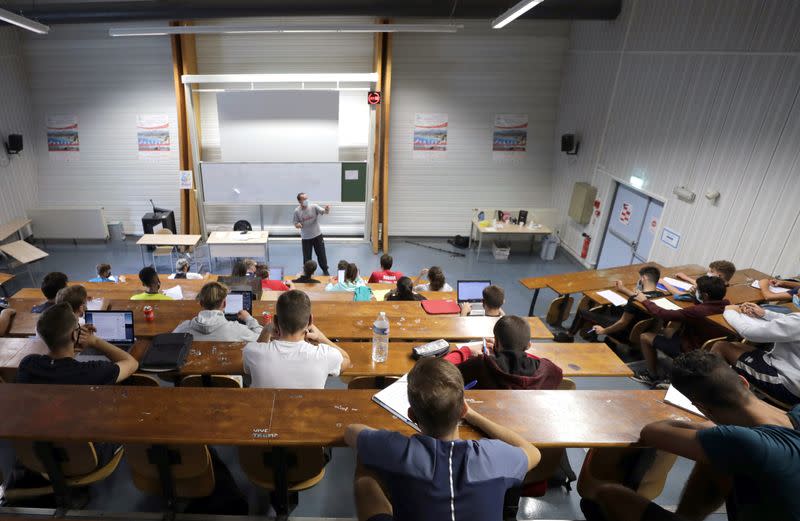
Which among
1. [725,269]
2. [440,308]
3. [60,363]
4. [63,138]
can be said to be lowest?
[440,308]

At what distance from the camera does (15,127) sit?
8.70 metres

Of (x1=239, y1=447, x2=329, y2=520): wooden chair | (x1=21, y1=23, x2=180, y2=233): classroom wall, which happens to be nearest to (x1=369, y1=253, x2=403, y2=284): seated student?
(x1=239, y1=447, x2=329, y2=520): wooden chair

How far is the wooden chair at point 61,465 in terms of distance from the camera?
2.14m

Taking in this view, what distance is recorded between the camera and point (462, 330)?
3.70m

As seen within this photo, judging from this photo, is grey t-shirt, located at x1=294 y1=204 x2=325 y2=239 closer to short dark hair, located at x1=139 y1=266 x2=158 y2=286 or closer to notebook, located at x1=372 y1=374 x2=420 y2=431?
short dark hair, located at x1=139 y1=266 x2=158 y2=286

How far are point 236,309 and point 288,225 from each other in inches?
240

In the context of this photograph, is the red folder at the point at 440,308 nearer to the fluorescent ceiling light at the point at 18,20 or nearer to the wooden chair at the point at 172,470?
the wooden chair at the point at 172,470

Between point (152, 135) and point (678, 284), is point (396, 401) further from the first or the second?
point (152, 135)

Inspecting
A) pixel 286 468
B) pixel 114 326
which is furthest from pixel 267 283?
pixel 286 468

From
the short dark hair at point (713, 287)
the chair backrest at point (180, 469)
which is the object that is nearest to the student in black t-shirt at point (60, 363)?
the chair backrest at point (180, 469)

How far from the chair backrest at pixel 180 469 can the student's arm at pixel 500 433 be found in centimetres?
138

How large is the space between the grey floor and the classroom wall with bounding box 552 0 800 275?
199 centimetres

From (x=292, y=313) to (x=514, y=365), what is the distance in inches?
52.2

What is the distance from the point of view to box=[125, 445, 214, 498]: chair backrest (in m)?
2.21
